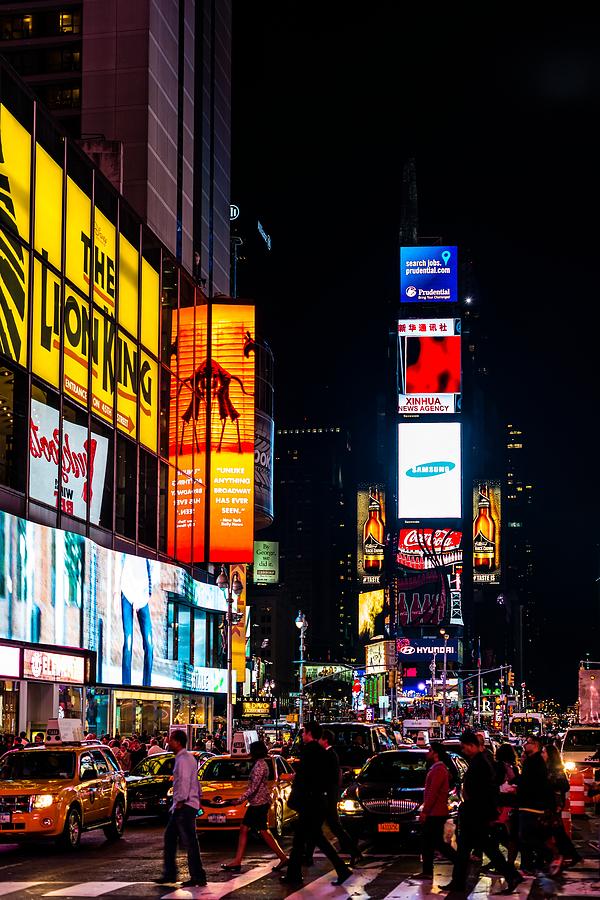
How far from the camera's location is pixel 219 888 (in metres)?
17.0

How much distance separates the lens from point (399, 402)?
152 metres

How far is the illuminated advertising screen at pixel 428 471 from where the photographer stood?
500 feet

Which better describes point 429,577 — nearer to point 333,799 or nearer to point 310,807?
point 333,799

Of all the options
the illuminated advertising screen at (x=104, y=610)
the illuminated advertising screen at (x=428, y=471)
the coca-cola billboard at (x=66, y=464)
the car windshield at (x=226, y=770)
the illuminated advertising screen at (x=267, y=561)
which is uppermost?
the illuminated advertising screen at (x=428, y=471)

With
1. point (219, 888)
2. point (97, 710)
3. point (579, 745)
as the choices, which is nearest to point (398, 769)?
point (219, 888)

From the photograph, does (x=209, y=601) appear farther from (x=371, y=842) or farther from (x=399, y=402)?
(x=399, y=402)

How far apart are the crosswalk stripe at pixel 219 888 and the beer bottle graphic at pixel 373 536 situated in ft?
499

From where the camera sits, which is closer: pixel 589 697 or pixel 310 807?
pixel 310 807

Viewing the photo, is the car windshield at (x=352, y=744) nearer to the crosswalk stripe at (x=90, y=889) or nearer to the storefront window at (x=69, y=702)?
the storefront window at (x=69, y=702)

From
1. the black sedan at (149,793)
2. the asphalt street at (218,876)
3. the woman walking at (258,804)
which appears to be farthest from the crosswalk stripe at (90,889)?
the black sedan at (149,793)

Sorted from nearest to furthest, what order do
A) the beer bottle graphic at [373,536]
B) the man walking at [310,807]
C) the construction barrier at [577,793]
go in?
the man walking at [310,807] < the construction barrier at [577,793] < the beer bottle graphic at [373,536]

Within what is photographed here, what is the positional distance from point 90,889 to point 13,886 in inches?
47.0

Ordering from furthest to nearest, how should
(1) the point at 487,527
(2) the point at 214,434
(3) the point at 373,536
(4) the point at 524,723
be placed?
1. (1) the point at 487,527
2. (3) the point at 373,536
3. (4) the point at 524,723
4. (2) the point at 214,434

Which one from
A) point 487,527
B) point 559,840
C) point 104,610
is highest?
point 487,527
